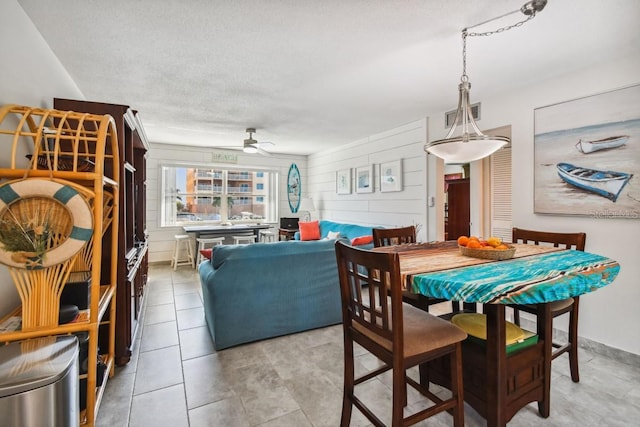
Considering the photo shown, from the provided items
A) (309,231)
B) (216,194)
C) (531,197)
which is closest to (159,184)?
(216,194)

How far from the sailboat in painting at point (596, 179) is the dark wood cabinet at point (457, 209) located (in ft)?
10.6

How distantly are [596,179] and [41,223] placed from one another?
3.64 meters

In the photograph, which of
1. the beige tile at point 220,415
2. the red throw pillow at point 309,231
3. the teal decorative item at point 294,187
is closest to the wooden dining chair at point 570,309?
the beige tile at point 220,415

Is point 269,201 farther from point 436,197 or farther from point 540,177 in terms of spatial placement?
point 540,177

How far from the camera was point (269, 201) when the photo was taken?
726cm

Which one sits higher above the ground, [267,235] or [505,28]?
[505,28]

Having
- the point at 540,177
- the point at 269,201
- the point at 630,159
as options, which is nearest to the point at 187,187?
the point at 269,201

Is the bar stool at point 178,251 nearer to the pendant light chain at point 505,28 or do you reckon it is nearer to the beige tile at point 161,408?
the beige tile at point 161,408

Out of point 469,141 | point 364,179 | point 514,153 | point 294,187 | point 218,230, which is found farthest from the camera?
point 294,187

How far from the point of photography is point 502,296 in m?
1.17

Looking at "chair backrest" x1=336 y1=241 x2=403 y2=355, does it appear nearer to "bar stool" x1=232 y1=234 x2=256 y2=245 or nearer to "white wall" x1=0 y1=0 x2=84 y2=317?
"white wall" x1=0 y1=0 x2=84 y2=317

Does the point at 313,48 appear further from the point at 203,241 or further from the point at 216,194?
the point at 216,194

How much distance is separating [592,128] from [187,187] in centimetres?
634

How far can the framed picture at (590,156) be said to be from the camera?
231 centimetres
